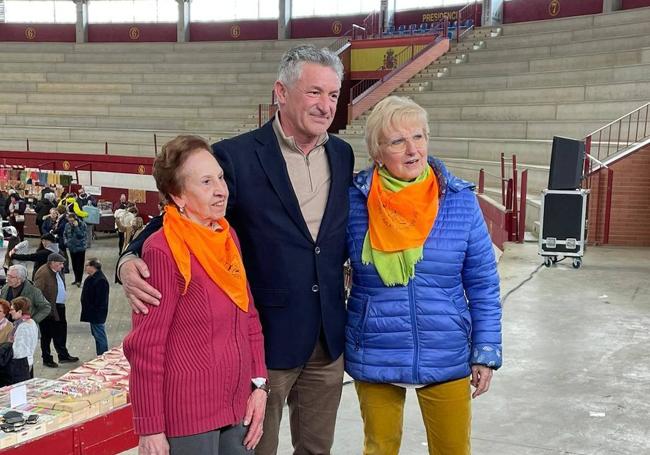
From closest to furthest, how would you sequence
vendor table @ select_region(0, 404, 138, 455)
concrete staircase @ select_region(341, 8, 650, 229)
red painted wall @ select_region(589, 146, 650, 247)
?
vendor table @ select_region(0, 404, 138, 455)
red painted wall @ select_region(589, 146, 650, 247)
concrete staircase @ select_region(341, 8, 650, 229)

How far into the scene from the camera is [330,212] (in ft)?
6.96

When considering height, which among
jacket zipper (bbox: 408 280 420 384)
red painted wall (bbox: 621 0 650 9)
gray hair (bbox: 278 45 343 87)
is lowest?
jacket zipper (bbox: 408 280 420 384)

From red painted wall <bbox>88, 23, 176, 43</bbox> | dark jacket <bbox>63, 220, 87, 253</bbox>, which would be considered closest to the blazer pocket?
dark jacket <bbox>63, 220, 87, 253</bbox>

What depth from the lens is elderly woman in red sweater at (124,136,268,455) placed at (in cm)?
176

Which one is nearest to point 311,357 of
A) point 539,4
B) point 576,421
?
point 576,421

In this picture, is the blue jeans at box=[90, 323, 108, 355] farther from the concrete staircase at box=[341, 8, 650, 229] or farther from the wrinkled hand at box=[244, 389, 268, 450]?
the wrinkled hand at box=[244, 389, 268, 450]

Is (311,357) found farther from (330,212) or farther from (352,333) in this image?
(330,212)

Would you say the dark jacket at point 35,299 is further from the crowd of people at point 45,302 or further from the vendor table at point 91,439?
the vendor table at point 91,439

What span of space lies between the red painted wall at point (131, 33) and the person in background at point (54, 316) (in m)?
20.1

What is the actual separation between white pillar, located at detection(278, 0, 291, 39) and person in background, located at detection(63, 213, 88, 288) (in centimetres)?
1512

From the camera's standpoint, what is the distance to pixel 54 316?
301 inches

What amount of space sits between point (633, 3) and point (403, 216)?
60.0ft

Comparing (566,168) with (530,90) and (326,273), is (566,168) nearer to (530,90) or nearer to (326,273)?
(326,273)

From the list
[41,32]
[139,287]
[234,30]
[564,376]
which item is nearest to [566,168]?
[564,376]
